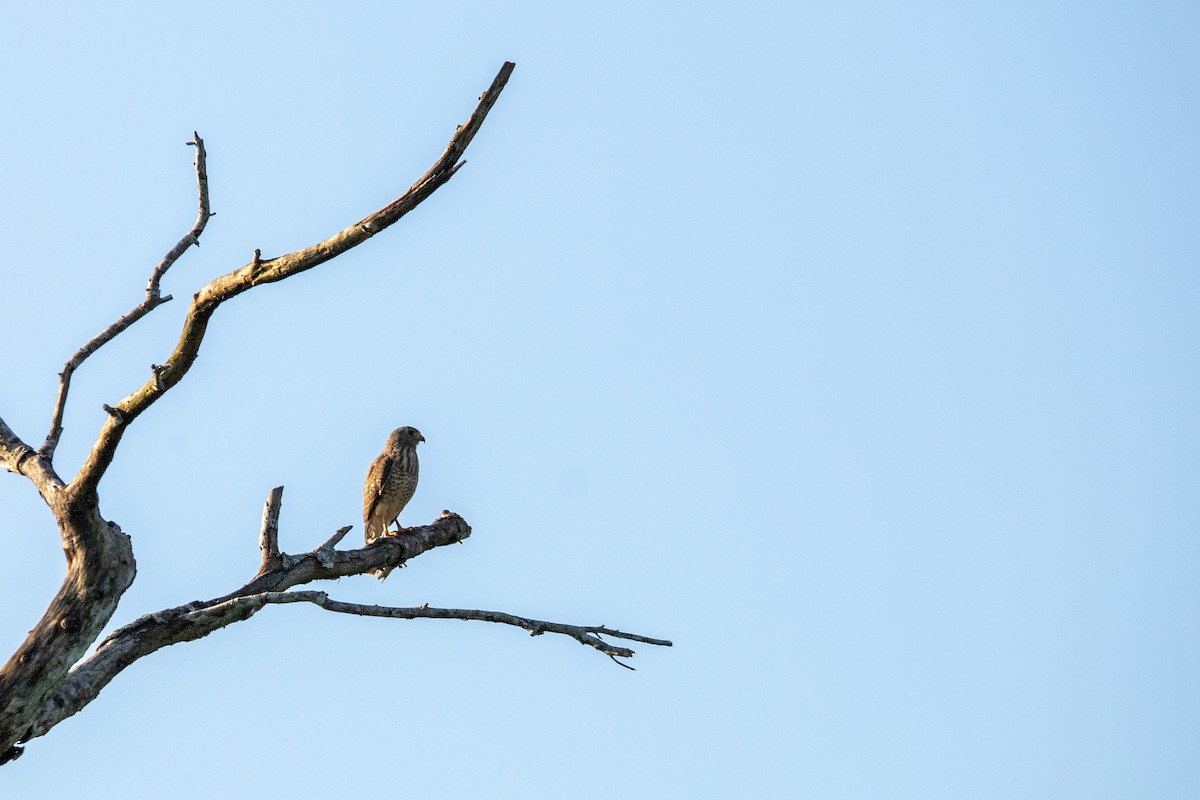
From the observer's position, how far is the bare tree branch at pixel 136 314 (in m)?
6.42

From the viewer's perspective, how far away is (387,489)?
12.1 m

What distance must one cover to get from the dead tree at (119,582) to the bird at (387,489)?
561 cm

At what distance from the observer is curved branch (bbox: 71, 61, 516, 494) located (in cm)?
524

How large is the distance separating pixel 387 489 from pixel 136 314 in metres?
5.70

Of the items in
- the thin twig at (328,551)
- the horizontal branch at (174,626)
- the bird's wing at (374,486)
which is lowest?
the horizontal branch at (174,626)

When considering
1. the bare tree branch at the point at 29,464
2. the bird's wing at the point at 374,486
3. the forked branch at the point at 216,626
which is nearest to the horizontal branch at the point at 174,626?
the forked branch at the point at 216,626

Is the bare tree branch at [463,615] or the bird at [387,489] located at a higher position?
the bird at [387,489]

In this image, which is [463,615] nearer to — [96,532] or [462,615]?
[462,615]

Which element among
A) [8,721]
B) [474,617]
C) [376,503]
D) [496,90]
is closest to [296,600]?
[474,617]

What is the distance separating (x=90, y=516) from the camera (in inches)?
227

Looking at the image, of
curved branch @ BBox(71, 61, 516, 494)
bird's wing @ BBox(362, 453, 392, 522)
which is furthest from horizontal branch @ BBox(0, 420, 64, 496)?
bird's wing @ BBox(362, 453, 392, 522)

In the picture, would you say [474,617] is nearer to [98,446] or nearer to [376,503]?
[98,446]

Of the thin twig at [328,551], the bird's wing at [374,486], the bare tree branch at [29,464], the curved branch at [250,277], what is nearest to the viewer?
the curved branch at [250,277]

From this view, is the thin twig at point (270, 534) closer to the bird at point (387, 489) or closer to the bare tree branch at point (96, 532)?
the bare tree branch at point (96, 532)
